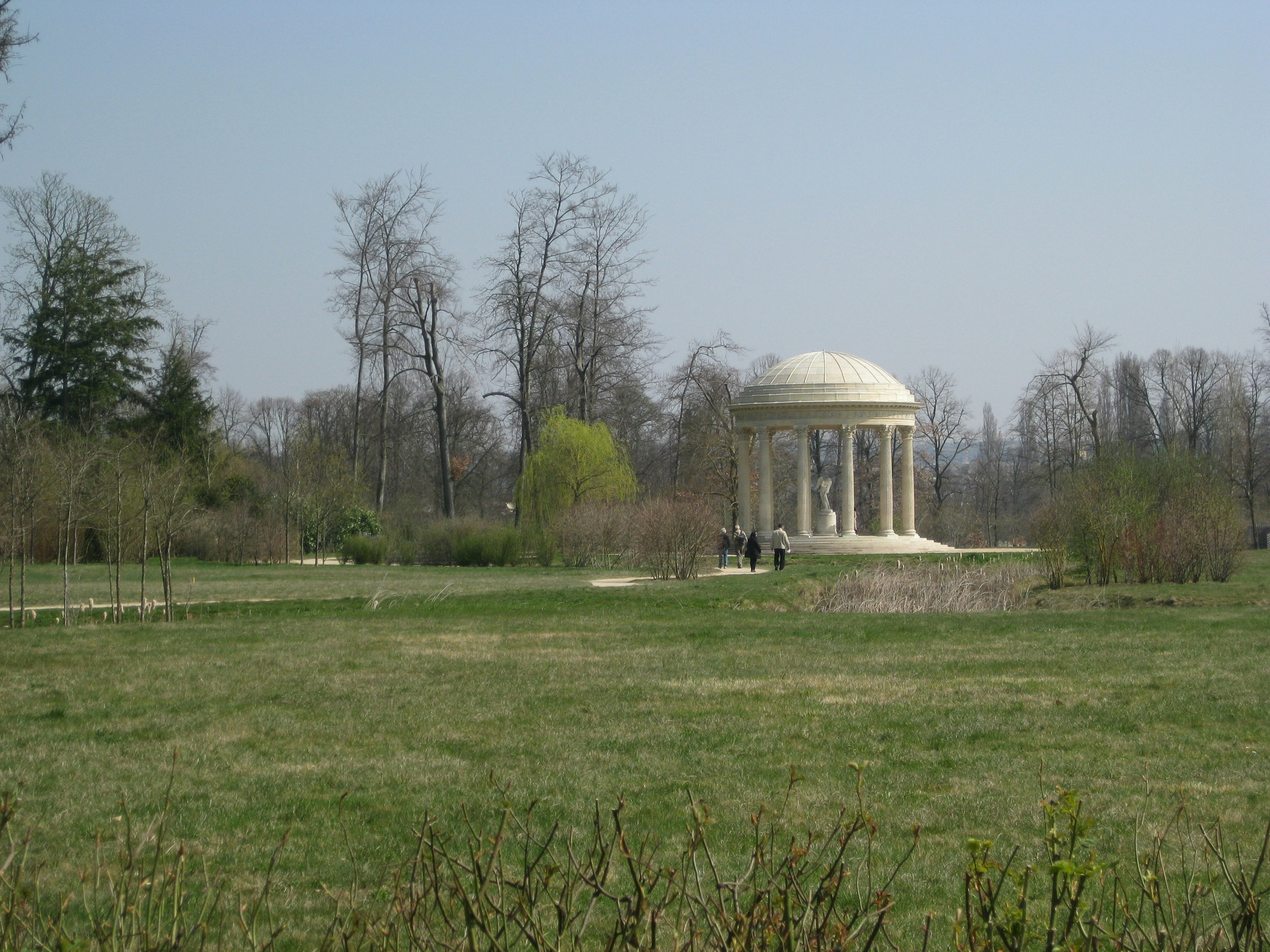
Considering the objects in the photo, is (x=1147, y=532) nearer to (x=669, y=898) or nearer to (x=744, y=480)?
(x=744, y=480)

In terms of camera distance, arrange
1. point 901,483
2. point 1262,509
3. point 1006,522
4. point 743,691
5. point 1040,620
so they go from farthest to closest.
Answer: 1. point 1006,522
2. point 1262,509
3. point 901,483
4. point 1040,620
5. point 743,691

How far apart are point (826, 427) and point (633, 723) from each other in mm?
36358

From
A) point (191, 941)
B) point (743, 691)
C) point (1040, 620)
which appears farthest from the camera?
point (1040, 620)

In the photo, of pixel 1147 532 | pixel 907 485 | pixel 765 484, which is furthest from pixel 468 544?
pixel 1147 532

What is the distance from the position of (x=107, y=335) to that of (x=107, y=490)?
2006cm

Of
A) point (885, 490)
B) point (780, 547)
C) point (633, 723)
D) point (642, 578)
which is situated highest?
point (885, 490)

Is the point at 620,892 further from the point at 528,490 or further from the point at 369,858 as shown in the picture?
the point at 528,490

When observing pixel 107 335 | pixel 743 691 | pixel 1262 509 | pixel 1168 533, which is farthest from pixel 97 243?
pixel 1262 509

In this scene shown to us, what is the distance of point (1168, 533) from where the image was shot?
80.9 ft

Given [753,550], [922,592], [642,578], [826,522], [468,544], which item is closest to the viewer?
[922,592]

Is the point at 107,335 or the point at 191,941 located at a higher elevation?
the point at 107,335

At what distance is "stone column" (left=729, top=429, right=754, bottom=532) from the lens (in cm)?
4575

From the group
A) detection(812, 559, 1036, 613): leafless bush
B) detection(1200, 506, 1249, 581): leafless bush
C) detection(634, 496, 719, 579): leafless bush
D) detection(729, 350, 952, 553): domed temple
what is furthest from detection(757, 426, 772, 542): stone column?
detection(1200, 506, 1249, 581): leafless bush

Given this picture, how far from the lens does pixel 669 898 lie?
13.8 feet
